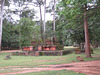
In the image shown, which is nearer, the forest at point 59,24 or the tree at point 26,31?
the forest at point 59,24

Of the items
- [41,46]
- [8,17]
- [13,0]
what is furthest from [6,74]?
[8,17]

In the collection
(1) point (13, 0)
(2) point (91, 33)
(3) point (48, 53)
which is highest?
(1) point (13, 0)

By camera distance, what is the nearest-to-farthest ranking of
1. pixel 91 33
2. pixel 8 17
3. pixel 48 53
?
1. pixel 48 53
2. pixel 91 33
3. pixel 8 17

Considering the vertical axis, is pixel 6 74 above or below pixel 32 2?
below

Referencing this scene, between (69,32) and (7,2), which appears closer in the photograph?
(69,32)

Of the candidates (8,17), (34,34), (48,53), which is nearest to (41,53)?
(48,53)

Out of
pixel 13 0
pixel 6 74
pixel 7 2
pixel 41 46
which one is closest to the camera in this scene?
pixel 6 74

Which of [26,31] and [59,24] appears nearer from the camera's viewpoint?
[26,31]

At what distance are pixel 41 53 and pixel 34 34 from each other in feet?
21.1

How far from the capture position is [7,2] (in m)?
29.0

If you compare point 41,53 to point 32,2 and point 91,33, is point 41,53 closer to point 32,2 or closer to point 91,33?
point 91,33

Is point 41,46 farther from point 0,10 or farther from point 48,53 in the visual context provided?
point 0,10

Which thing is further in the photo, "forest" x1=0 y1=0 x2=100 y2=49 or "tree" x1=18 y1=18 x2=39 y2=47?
"tree" x1=18 y1=18 x2=39 y2=47

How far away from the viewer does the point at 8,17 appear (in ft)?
118
